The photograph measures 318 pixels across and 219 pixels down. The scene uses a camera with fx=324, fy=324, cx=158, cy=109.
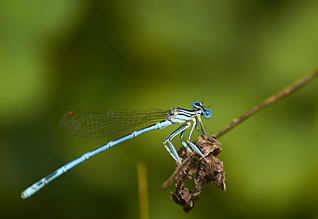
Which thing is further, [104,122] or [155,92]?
[155,92]

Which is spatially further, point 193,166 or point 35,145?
point 35,145

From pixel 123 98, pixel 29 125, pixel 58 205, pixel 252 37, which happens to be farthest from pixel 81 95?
pixel 252 37

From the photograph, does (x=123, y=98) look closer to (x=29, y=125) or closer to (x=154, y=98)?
(x=154, y=98)

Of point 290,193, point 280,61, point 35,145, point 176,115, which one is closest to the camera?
point 176,115
